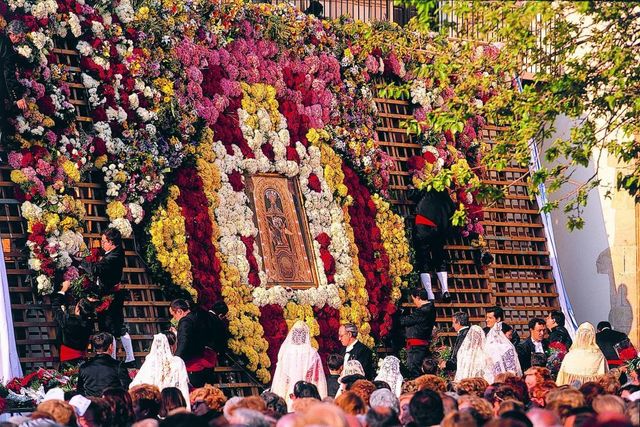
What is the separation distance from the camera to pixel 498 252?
19.8m

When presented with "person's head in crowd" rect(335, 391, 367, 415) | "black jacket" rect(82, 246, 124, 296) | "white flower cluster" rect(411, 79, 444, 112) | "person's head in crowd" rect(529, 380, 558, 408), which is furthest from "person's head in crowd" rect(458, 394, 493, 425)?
"white flower cluster" rect(411, 79, 444, 112)

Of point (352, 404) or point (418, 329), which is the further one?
point (418, 329)

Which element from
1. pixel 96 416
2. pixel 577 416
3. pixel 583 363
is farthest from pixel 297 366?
pixel 577 416

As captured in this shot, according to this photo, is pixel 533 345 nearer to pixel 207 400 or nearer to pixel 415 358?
pixel 415 358

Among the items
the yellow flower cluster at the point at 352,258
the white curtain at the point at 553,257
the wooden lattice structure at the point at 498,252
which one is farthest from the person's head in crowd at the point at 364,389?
the white curtain at the point at 553,257

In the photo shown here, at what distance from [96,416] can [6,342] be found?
15.4 ft

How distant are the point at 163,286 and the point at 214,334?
3.68 feet

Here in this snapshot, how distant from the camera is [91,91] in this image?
49.5 feet

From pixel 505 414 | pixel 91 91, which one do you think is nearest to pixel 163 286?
pixel 91 91

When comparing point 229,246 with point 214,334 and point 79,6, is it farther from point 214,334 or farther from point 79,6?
point 79,6

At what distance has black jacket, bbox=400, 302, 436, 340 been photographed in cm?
1658

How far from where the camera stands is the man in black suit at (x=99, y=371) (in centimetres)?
1236

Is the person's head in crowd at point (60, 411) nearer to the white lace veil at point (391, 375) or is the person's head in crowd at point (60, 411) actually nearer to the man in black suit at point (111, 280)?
the white lace veil at point (391, 375)

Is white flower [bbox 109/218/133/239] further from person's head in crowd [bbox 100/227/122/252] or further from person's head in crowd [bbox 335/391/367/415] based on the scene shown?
person's head in crowd [bbox 335/391/367/415]
